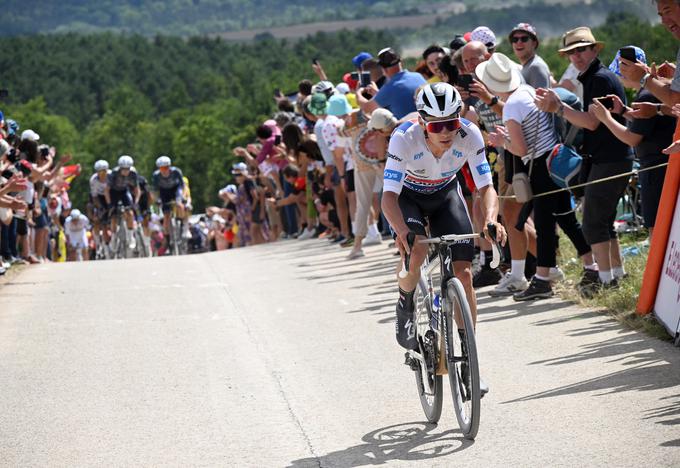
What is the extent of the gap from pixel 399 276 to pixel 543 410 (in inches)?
46.1

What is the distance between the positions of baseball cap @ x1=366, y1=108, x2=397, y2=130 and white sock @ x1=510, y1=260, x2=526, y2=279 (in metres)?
2.56

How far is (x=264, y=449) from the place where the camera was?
6973mm

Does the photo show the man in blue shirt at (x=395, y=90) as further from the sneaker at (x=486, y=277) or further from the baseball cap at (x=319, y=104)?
the baseball cap at (x=319, y=104)

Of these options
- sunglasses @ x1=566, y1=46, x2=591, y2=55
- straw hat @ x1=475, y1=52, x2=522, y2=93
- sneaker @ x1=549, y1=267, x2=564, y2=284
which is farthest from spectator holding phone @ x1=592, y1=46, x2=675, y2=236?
sneaker @ x1=549, y1=267, x2=564, y2=284

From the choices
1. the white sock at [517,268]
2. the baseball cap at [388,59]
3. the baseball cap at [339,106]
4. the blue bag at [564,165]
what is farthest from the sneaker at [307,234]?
the blue bag at [564,165]

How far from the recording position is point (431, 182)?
7578 millimetres

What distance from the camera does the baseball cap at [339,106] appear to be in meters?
17.5

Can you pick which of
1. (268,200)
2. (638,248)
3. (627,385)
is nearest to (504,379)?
(627,385)

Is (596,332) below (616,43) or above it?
below

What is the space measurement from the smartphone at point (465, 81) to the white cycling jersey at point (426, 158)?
4.39 metres

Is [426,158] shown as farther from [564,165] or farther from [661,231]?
[564,165]

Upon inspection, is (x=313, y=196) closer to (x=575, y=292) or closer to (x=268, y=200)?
(x=268, y=200)

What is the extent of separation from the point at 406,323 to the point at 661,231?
2.44 m

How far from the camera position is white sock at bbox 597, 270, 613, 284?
1045 centimetres
